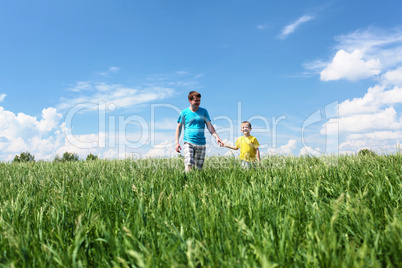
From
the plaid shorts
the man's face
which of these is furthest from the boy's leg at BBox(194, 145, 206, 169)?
the man's face

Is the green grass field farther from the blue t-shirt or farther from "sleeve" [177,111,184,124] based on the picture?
"sleeve" [177,111,184,124]

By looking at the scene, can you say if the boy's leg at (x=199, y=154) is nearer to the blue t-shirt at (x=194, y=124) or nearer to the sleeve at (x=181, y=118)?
the blue t-shirt at (x=194, y=124)

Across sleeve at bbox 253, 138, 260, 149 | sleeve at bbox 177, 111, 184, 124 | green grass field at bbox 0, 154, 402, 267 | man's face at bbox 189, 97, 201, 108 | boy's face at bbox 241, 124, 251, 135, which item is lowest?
green grass field at bbox 0, 154, 402, 267

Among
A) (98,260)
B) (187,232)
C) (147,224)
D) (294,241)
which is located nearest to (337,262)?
(294,241)

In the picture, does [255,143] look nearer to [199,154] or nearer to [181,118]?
[199,154]

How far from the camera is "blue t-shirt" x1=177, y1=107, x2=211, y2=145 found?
21.7 feet

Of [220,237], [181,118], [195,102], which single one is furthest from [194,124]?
[220,237]

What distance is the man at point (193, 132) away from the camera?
6.57 m

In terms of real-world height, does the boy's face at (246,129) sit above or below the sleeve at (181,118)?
below

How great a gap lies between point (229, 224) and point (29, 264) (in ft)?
4.54

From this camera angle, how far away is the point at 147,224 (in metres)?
2.43

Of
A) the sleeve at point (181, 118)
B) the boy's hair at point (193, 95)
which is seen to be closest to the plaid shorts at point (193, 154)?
the sleeve at point (181, 118)

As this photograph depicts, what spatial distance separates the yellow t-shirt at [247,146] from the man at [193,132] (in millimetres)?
951

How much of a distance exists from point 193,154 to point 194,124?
684mm
